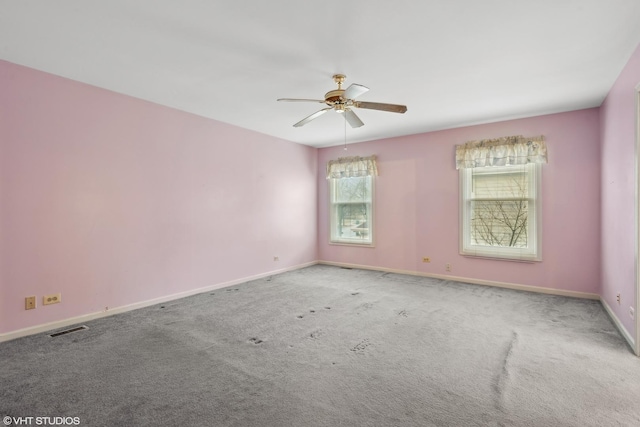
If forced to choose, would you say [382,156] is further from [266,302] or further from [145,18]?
[145,18]

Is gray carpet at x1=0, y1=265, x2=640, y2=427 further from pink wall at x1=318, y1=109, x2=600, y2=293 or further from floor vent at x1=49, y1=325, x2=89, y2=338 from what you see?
pink wall at x1=318, y1=109, x2=600, y2=293

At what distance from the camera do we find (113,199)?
3.51 meters

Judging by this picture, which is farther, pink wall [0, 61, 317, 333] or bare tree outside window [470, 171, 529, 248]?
bare tree outside window [470, 171, 529, 248]

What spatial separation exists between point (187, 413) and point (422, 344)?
6.11 ft

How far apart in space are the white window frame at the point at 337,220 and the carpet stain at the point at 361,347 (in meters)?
3.21

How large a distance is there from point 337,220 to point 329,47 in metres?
4.13

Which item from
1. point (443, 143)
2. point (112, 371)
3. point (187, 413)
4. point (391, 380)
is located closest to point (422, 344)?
point (391, 380)

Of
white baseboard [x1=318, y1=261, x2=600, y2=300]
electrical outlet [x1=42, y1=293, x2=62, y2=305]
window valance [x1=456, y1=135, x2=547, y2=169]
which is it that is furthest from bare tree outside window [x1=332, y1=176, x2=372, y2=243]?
electrical outlet [x1=42, y1=293, x2=62, y2=305]

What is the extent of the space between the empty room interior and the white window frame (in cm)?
37

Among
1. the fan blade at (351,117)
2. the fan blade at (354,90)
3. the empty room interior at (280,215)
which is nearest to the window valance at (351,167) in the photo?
the empty room interior at (280,215)

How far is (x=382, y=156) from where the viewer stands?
18.9 feet

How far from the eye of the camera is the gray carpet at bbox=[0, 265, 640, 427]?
5.90ft

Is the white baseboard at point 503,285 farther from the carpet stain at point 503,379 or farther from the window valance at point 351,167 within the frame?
the carpet stain at point 503,379

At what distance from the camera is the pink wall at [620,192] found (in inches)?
104
